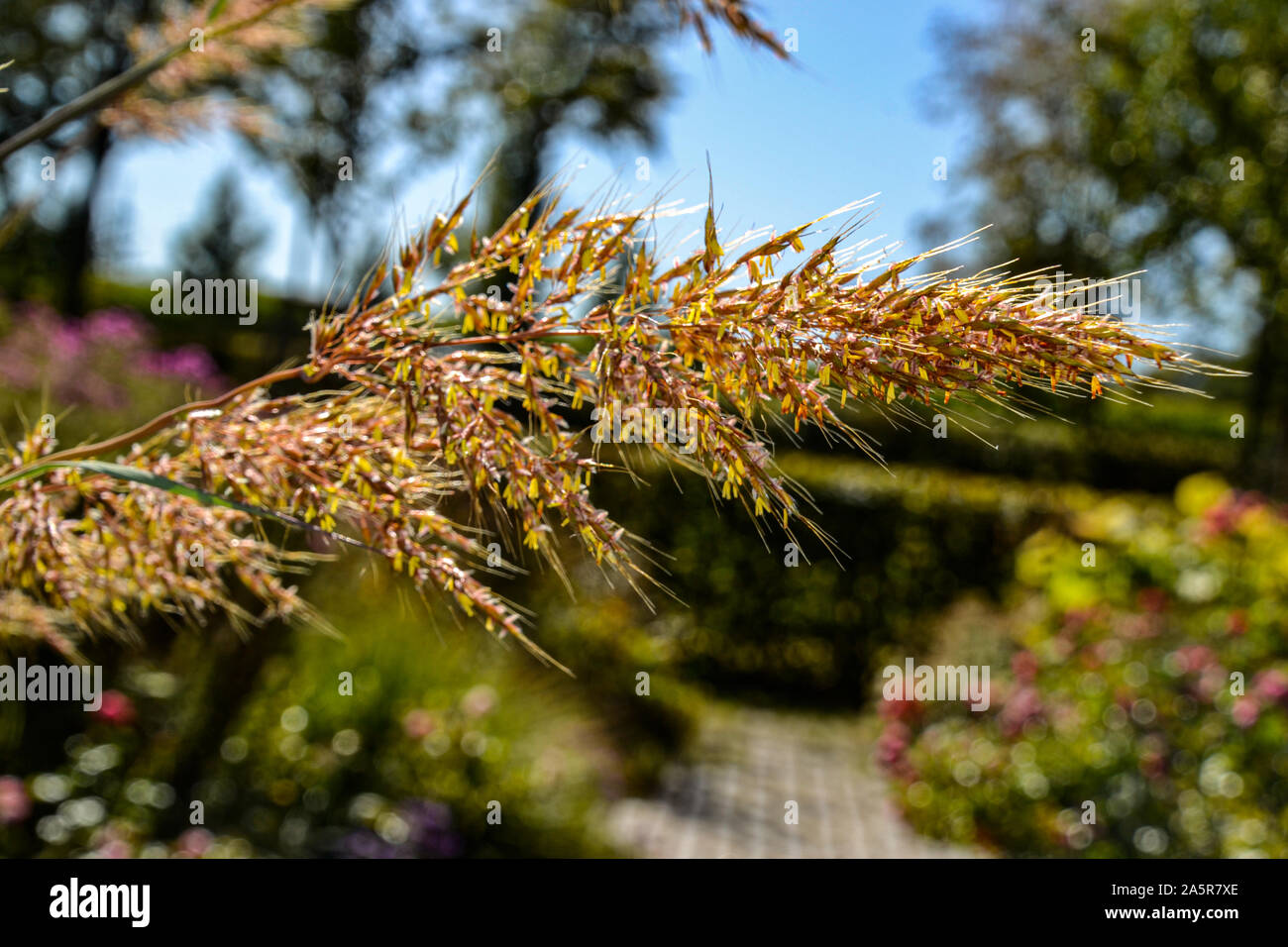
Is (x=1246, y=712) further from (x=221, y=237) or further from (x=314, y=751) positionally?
(x=221, y=237)

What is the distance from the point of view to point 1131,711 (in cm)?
640

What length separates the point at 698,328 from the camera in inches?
38.3

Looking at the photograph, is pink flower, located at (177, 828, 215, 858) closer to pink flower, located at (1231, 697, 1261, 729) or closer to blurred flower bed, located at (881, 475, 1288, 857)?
blurred flower bed, located at (881, 475, 1288, 857)

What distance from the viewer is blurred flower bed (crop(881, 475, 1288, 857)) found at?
5633 millimetres

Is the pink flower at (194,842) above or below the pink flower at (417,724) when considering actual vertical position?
below

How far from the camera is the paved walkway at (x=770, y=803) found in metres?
6.38

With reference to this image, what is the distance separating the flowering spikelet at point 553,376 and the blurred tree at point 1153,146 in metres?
18.7

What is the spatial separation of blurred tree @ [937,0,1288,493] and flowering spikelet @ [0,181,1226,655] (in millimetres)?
18742

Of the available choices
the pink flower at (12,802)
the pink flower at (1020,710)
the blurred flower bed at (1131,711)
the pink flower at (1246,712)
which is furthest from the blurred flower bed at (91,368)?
the pink flower at (1246,712)

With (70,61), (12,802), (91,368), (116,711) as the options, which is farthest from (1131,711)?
(70,61)

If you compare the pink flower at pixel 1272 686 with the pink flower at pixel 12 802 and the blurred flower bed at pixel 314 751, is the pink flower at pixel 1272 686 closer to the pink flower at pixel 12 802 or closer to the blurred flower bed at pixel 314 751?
the blurred flower bed at pixel 314 751

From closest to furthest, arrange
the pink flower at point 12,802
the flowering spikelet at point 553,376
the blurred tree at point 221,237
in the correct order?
the flowering spikelet at point 553,376
the pink flower at point 12,802
the blurred tree at point 221,237

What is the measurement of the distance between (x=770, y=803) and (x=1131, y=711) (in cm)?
252
